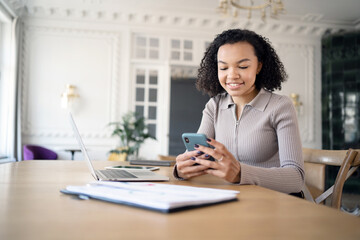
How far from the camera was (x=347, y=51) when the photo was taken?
19.7ft

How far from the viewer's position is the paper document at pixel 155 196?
59cm

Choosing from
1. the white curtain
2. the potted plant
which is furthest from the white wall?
the white curtain

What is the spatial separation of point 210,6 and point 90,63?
7.92 feet

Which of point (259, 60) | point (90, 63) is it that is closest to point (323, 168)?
point (259, 60)

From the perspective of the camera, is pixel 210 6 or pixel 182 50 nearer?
pixel 210 6

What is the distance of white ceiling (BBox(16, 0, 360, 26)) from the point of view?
18.4 ft

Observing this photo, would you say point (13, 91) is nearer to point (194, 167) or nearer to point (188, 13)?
point (188, 13)

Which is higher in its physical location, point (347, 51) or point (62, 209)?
point (347, 51)

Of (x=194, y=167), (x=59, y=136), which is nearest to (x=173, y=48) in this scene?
(x=59, y=136)

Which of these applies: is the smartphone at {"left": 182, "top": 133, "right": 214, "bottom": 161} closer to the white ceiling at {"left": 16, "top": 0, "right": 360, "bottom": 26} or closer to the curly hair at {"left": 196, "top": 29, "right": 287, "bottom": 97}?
the curly hair at {"left": 196, "top": 29, "right": 287, "bottom": 97}

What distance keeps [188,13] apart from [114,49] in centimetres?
153

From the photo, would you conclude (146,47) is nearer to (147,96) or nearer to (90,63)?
(147,96)

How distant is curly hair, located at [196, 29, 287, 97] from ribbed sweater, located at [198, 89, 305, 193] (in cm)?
12

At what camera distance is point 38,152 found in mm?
5293
